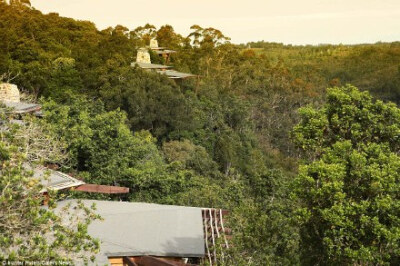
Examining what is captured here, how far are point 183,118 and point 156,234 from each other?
55.0 ft

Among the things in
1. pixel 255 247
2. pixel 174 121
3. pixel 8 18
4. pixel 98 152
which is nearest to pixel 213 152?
pixel 174 121

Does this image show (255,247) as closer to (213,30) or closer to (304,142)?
(304,142)

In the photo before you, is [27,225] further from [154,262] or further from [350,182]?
[350,182]

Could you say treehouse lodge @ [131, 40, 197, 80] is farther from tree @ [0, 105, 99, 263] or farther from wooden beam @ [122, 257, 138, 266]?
tree @ [0, 105, 99, 263]

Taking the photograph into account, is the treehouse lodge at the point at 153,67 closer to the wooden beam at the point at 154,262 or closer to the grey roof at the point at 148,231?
the grey roof at the point at 148,231

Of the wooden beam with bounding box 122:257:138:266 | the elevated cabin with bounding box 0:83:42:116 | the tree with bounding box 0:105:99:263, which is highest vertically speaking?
the tree with bounding box 0:105:99:263

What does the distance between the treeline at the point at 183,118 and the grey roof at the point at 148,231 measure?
35.6 inches

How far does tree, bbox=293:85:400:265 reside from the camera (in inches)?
286

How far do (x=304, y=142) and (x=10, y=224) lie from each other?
15.4 feet

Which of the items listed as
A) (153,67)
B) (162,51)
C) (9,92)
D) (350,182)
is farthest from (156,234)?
(162,51)

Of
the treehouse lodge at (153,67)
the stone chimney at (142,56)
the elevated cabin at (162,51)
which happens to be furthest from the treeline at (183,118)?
the stone chimney at (142,56)

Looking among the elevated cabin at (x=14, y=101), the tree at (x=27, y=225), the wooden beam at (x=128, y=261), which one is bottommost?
the wooden beam at (x=128, y=261)

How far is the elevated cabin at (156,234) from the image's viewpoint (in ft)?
31.6

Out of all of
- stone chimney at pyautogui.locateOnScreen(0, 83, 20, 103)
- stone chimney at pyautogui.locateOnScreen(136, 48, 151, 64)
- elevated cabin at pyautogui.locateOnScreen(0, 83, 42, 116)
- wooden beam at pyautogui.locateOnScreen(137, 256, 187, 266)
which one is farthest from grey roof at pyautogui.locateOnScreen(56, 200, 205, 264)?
stone chimney at pyautogui.locateOnScreen(136, 48, 151, 64)
